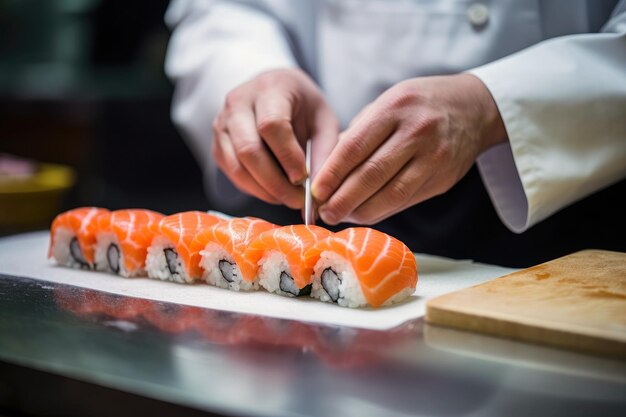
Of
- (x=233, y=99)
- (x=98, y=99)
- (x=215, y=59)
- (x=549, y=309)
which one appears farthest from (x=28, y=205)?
(x=98, y=99)

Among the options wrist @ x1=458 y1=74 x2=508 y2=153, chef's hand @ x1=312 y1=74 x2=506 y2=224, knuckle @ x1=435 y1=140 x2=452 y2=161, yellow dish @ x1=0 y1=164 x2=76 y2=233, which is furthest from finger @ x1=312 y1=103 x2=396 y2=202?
yellow dish @ x1=0 y1=164 x2=76 y2=233

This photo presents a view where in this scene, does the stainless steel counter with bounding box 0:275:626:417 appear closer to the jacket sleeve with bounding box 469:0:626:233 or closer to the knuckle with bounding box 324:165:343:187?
the knuckle with bounding box 324:165:343:187

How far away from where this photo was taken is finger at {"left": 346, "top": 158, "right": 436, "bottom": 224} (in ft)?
4.93

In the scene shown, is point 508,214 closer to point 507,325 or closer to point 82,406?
point 507,325

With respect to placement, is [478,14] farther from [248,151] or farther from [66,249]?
[66,249]

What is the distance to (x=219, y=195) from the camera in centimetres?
227

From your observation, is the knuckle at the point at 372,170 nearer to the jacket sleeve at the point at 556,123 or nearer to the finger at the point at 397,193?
the finger at the point at 397,193

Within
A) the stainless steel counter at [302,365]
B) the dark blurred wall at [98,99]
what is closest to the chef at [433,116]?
the stainless steel counter at [302,365]

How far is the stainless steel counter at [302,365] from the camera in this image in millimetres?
845

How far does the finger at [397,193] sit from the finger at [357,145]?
8 cm

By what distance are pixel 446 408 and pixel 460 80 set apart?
0.89m

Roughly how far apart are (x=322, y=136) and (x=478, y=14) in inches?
20.1

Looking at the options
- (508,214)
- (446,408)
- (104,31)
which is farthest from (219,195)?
(104,31)

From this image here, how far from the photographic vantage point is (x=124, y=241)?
152 cm
